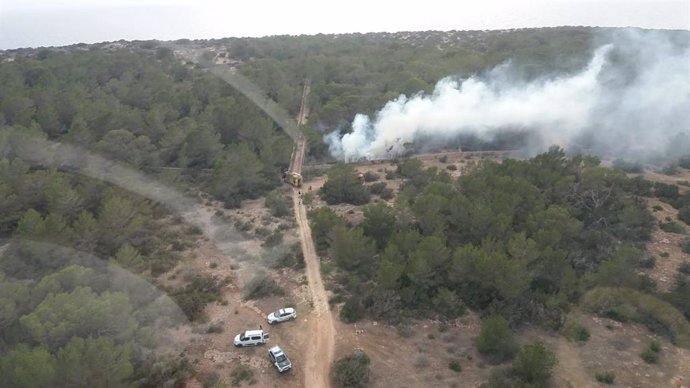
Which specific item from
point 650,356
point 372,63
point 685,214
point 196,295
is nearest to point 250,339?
point 196,295

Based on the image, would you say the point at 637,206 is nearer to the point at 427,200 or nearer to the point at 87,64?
the point at 427,200

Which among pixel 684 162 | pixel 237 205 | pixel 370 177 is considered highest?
pixel 684 162

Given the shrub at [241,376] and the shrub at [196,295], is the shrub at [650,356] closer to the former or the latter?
the shrub at [241,376]

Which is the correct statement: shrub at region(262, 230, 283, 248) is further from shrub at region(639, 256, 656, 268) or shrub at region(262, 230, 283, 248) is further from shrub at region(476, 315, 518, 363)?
shrub at region(639, 256, 656, 268)

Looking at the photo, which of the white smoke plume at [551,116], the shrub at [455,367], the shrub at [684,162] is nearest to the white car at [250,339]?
the shrub at [455,367]

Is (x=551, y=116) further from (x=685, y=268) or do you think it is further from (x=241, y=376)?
(x=241, y=376)

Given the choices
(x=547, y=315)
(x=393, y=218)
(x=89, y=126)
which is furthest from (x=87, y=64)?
(x=547, y=315)
